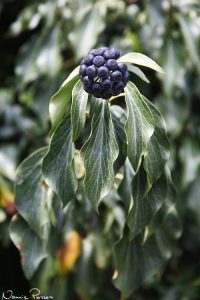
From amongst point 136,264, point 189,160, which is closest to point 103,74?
point 136,264

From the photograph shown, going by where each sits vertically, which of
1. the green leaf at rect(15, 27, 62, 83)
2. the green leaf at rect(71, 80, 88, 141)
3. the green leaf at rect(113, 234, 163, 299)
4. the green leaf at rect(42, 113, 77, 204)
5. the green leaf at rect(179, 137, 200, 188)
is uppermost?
the green leaf at rect(71, 80, 88, 141)

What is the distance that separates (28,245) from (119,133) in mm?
426

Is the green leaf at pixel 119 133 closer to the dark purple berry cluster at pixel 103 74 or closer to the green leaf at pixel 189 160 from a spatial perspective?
the dark purple berry cluster at pixel 103 74

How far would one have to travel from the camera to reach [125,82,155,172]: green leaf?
43.1 inches

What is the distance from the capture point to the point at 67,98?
1.20 meters

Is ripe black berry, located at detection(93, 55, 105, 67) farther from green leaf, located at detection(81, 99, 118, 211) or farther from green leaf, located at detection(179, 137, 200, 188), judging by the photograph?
green leaf, located at detection(179, 137, 200, 188)

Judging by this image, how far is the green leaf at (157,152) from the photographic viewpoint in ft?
3.88

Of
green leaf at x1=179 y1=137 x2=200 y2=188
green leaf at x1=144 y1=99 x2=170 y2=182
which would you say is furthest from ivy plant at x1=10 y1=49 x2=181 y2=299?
green leaf at x1=179 y1=137 x2=200 y2=188

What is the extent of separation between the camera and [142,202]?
123 centimetres

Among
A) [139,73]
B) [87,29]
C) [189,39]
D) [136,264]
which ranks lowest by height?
[136,264]

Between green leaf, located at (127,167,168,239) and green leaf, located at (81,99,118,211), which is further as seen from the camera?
green leaf, located at (127,167,168,239)

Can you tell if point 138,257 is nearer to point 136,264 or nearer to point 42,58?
point 136,264

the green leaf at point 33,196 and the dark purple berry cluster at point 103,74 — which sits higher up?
the dark purple berry cluster at point 103,74

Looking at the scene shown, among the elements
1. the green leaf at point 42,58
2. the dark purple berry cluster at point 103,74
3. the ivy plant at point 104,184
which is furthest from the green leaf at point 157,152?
the green leaf at point 42,58
